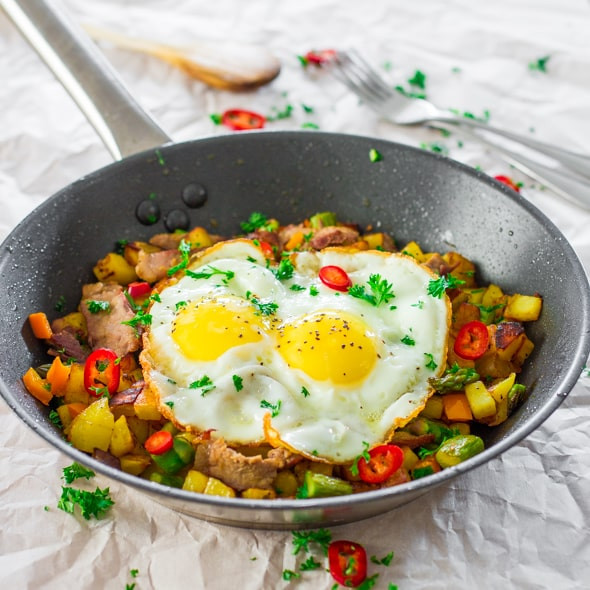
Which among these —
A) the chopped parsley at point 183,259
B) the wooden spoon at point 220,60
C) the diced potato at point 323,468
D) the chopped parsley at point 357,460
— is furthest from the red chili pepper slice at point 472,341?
the wooden spoon at point 220,60

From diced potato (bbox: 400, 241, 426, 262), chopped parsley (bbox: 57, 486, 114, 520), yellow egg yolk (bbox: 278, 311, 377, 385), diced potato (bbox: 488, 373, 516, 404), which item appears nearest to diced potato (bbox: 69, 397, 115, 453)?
chopped parsley (bbox: 57, 486, 114, 520)

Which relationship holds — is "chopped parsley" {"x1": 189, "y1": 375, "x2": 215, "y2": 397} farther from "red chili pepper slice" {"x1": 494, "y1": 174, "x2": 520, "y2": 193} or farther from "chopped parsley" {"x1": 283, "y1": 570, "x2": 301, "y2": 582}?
"red chili pepper slice" {"x1": 494, "y1": 174, "x2": 520, "y2": 193}

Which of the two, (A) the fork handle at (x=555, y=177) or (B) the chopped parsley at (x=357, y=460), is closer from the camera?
(B) the chopped parsley at (x=357, y=460)

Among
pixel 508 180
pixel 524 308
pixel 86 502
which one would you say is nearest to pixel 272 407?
pixel 86 502

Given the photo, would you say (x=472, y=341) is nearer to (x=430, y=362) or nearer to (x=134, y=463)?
(x=430, y=362)

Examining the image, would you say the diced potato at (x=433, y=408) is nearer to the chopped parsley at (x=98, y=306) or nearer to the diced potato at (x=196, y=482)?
the diced potato at (x=196, y=482)

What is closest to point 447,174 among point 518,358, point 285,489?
point 518,358
